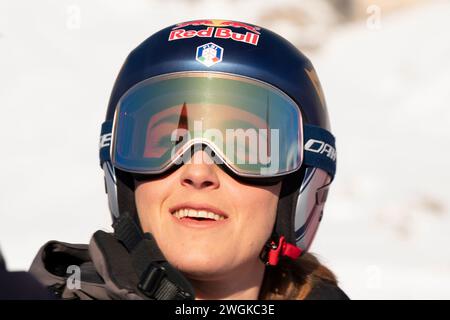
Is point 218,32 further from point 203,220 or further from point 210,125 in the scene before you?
point 203,220

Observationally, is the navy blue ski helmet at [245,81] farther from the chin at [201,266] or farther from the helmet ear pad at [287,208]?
the chin at [201,266]

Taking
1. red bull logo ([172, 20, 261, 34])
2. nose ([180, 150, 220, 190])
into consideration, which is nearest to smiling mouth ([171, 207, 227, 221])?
nose ([180, 150, 220, 190])

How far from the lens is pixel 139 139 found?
3455mm

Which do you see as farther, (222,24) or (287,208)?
(222,24)

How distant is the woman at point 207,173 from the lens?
321 cm

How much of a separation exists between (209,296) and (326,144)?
3.24 ft

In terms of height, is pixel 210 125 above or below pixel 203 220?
above

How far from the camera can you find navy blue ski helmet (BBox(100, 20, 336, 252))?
11.5 ft

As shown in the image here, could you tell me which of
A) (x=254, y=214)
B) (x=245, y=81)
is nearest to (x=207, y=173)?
(x=254, y=214)

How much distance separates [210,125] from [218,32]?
2.07ft

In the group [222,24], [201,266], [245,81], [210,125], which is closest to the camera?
[201,266]

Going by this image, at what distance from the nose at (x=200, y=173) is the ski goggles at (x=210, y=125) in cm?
4

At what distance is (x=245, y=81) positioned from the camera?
3.47 meters

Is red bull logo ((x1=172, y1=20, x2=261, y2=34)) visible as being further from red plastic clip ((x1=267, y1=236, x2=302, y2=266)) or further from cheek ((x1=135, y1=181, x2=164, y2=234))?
red plastic clip ((x1=267, y1=236, x2=302, y2=266))
